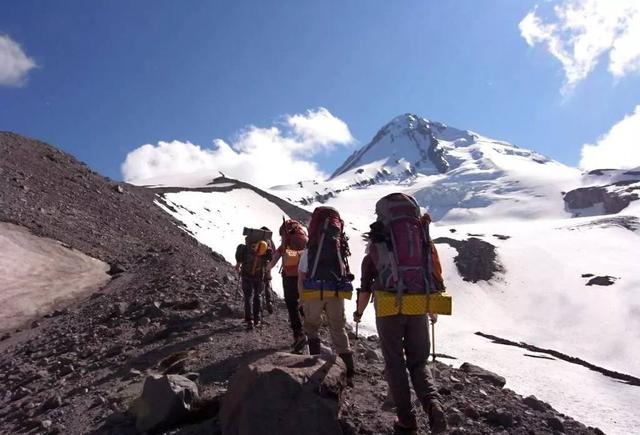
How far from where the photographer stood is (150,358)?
8867mm

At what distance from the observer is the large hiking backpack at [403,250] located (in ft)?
17.8

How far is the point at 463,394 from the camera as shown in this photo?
7191mm

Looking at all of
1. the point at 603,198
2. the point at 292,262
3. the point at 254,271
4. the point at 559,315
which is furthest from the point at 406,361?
the point at 603,198

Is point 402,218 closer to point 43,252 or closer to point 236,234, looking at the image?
point 43,252

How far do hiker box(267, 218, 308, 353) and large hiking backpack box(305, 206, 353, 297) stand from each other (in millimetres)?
1786

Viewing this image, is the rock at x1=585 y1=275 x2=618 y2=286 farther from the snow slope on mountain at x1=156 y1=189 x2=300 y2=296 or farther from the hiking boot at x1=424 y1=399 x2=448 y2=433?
the hiking boot at x1=424 y1=399 x2=448 y2=433

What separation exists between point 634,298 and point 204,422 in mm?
65368

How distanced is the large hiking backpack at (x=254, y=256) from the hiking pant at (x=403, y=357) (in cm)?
575

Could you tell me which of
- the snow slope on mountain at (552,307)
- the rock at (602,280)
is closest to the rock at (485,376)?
the snow slope on mountain at (552,307)

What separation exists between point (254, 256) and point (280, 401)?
21.0 ft

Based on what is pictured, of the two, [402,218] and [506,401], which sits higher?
[402,218]

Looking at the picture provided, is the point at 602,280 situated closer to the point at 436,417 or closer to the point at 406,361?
the point at 406,361

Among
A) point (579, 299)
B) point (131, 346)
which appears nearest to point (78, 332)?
point (131, 346)

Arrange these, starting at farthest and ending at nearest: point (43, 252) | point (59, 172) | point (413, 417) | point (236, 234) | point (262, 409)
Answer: point (236, 234) < point (59, 172) < point (43, 252) < point (413, 417) < point (262, 409)
